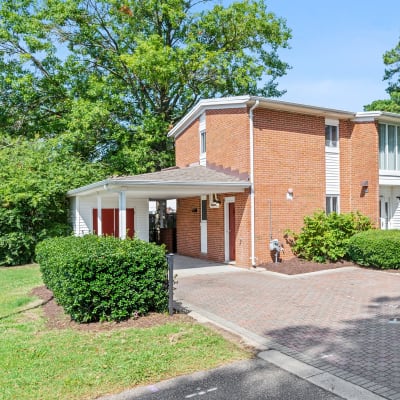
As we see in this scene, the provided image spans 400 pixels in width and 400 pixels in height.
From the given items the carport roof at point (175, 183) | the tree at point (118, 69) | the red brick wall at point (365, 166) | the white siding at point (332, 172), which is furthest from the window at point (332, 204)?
the tree at point (118, 69)

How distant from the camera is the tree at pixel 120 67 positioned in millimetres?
21938

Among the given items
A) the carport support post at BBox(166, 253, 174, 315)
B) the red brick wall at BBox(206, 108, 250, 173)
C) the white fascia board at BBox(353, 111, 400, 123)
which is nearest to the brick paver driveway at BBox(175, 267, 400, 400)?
the carport support post at BBox(166, 253, 174, 315)

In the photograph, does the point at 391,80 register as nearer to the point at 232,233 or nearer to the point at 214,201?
the point at 214,201

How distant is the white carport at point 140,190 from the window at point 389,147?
263 inches

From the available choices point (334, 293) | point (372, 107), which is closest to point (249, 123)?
point (334, 293)

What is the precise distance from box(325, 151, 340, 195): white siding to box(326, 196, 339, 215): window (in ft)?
0.75

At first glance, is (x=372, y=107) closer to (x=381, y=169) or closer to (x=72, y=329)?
(x=381, y=169)

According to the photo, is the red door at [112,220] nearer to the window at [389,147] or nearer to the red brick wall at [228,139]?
the red brick wall at [228,139]

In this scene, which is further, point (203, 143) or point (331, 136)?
point (203, 143)

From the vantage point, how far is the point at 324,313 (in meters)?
7.46

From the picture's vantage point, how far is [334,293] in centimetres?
930

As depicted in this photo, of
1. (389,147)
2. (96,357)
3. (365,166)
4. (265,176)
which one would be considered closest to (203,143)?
(265,176)

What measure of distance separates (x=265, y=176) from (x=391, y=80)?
26.5 meters

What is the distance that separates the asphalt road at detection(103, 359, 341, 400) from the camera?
4.10 meters
